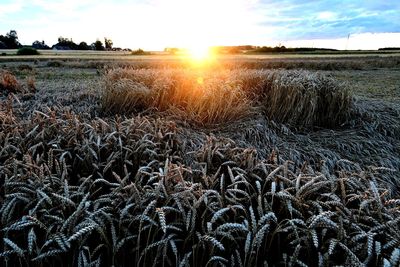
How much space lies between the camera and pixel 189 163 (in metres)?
3.19

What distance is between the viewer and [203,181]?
8.59ft

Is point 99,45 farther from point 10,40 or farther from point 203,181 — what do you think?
point 203,181

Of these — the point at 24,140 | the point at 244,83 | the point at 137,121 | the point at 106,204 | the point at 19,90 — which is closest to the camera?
the point at 106,204

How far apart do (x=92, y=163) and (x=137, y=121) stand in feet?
2.77

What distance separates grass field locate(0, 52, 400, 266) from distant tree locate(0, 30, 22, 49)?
50.4 metres

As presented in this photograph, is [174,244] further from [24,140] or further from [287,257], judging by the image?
[24,140]

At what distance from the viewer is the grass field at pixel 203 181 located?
200cm

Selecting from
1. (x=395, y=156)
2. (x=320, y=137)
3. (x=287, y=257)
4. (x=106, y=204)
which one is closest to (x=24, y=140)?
(x=106, y=204)

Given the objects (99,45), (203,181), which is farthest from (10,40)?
(203,181)

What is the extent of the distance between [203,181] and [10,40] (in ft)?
179

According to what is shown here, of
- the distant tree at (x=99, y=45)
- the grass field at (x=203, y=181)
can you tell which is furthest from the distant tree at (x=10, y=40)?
the grass field at (x=203, y=181)

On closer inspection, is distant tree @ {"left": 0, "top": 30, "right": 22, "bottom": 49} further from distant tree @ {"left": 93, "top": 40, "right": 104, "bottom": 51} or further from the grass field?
the grass field

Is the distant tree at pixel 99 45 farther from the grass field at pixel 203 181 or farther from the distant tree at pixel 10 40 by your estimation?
the grass field at pixel 203 181

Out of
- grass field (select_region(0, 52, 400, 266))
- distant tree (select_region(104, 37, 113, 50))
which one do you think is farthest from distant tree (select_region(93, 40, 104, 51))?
grass field (select_region(0, 52, 400, 266))
